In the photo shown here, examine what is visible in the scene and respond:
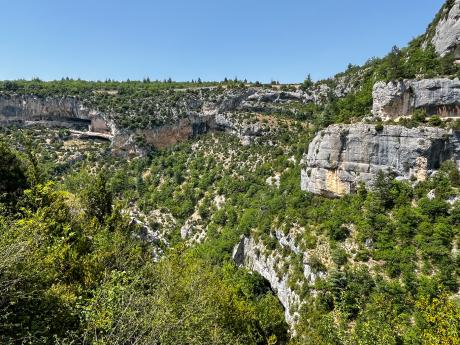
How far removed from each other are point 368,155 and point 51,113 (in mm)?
85222

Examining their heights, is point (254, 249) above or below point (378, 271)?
below

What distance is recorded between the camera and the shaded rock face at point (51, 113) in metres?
83.1

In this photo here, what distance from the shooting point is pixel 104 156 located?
7375cm

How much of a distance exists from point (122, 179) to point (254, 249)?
36.4m

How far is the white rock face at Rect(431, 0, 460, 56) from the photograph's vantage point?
35.6 m

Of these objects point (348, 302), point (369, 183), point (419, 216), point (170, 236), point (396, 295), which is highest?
point (369, 183)

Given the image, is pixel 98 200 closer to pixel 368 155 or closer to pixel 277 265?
pixel 277 265

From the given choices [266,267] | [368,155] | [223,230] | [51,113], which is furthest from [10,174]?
[51,113]

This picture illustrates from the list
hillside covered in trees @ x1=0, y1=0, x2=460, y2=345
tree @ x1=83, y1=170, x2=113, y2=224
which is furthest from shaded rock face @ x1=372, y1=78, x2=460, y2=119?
tree @ x1=83, y1=170, x2=113, y2=224

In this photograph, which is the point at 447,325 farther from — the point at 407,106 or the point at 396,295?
the point at 407,106

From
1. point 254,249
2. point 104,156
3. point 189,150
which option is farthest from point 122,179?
point 254,249

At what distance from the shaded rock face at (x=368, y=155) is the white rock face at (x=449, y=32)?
12.5m

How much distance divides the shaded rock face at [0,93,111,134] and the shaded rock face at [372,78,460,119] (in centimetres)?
6798

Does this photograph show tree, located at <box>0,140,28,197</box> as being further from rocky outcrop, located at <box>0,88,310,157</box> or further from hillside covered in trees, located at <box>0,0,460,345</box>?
rocky outcrop, located at <box>0,88,310,157</box>
